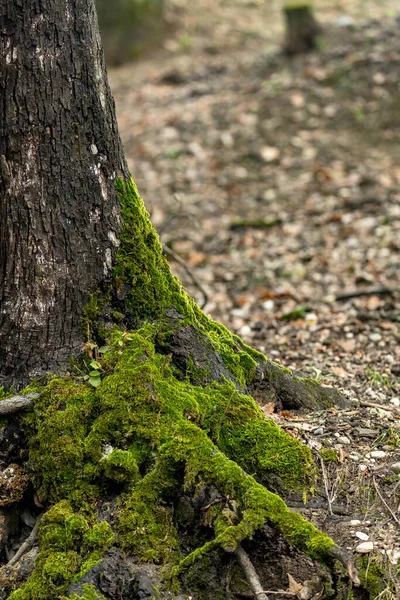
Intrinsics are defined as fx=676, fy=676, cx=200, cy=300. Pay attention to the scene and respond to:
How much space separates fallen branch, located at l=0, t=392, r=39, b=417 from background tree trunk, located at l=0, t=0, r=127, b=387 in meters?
0.13

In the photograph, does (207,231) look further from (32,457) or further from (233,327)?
(32,457)

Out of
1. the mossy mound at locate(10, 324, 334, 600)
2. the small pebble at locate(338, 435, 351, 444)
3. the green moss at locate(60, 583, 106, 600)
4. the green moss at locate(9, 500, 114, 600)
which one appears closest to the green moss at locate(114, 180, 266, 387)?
the mossy mound at locate(10, 324, 334, 600)

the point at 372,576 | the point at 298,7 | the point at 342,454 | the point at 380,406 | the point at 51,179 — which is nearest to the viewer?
the point at 372,576

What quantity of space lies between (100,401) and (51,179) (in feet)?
3.05

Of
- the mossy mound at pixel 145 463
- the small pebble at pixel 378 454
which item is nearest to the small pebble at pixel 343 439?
the small pebble at pixel 378 454

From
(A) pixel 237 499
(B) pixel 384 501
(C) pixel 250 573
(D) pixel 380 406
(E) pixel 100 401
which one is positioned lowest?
(D) pixel 380 406

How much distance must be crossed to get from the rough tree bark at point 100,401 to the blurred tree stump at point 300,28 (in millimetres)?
8452

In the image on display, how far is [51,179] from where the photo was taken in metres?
2.76

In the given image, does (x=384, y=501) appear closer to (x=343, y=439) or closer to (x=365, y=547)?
(x=365, y=547)

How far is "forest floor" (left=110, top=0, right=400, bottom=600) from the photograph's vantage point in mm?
3127

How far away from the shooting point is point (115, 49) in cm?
1327

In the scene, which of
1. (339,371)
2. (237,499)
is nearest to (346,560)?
(237,499)

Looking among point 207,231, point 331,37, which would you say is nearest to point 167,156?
point 207,231

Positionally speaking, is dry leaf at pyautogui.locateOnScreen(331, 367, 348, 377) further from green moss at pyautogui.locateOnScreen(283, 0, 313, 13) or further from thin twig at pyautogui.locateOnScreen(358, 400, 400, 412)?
green moss at pyautogui.locateOnScreen(283, 0, 313, 13)
